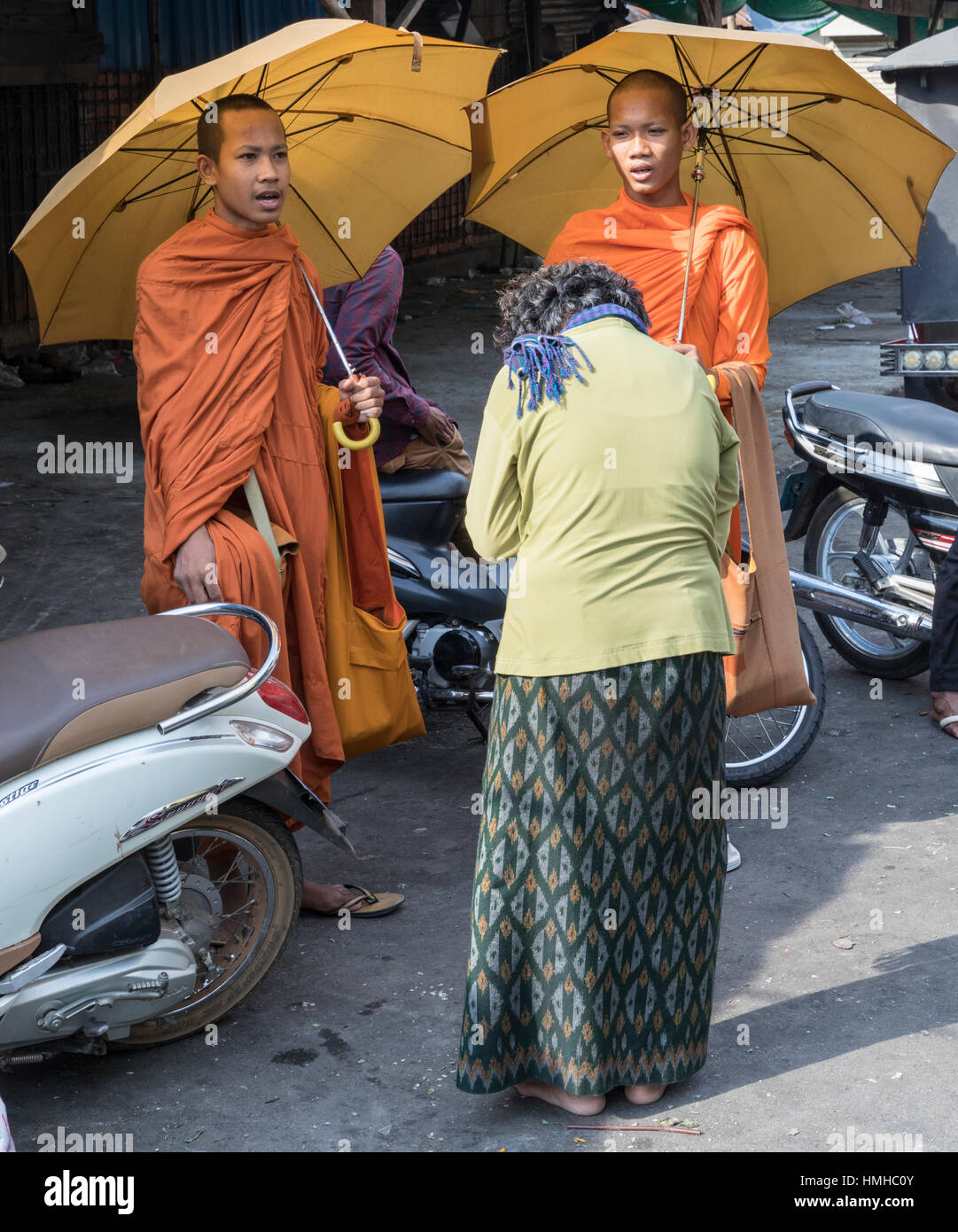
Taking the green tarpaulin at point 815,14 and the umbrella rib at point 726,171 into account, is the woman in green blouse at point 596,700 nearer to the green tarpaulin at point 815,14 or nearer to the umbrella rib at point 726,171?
the umbrella rib at point 726,171

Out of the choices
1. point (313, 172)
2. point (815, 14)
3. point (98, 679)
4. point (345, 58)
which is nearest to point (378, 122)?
point (313, 172)

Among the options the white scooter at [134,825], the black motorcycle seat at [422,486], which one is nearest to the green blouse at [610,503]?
the white scooter at [134,825]

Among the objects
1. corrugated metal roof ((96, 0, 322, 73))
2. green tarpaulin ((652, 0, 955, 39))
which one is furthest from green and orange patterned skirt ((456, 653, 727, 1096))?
green tarpaulin ((652, 0, 955, 39))

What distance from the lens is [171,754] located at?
281 centimetres

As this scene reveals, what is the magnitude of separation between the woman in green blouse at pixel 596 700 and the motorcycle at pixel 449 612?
152 cm

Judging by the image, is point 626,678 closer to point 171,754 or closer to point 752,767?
point 171,754

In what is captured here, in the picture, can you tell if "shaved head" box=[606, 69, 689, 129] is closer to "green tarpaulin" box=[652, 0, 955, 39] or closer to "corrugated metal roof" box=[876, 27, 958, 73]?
"corrugated metal roof" box=[876, 27, 958, 73]

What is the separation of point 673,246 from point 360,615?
1237 millimetres

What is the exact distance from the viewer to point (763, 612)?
3.77m

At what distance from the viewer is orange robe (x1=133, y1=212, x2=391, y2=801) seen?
11.3 feet

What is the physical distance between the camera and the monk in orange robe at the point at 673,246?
3.59 meters

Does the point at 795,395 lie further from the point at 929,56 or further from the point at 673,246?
the point at 929,56
